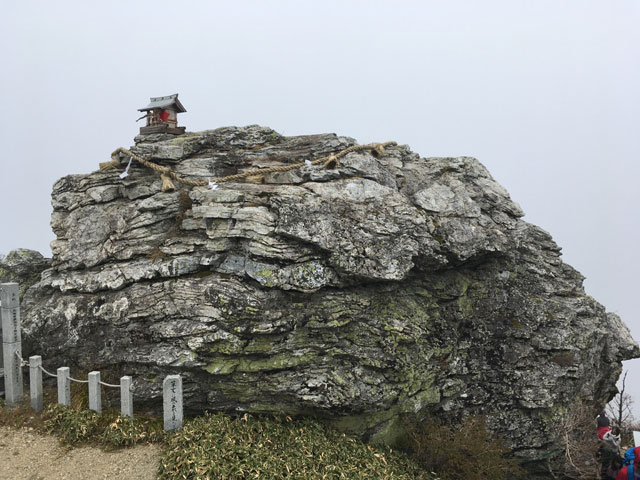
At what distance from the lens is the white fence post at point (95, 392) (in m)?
11.7

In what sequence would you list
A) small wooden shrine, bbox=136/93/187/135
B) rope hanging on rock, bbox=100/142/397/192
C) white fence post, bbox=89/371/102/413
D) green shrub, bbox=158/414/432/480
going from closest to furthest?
1. green shrub, bbox=158/414/432/480
2. white fence post, bbox=89/371/102/413
3. rope hanging on rock, bbox=100/142/397/192
4. small wooden shrine, bbox=136/93/187/135

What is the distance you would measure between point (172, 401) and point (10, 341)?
17.9 feet

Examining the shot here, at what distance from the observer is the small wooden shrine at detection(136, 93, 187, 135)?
15555 mm

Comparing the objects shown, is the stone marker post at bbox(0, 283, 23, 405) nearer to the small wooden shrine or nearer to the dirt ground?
the dirt ground

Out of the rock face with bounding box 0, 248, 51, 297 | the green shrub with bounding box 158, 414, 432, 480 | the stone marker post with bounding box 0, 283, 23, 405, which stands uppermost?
the rock face with bounding box 0, 248, 51, 297

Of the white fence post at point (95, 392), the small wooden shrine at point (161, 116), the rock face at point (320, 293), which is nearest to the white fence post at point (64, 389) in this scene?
the rock face at point (320, 293)

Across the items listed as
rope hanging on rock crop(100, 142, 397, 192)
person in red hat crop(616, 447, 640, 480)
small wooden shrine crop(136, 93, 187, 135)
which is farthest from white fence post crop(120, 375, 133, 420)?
person in red hat crop(616, 447, 640, 480)

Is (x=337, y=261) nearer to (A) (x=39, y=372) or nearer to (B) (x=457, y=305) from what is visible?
(B) (x=457, y=305)

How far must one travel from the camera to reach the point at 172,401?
11.3 m

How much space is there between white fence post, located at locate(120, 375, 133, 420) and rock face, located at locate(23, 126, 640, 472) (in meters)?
0.44

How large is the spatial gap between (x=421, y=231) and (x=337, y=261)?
2883 mm

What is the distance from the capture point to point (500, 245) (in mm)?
14391

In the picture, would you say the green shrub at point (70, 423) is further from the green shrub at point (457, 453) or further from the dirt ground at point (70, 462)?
the green shrub at point (457, 453)

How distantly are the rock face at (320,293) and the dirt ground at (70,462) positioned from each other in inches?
62.1
